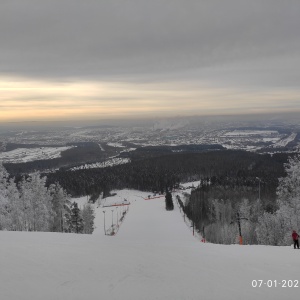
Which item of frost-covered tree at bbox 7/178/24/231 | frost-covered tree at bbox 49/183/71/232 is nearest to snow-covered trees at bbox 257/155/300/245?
frost-covered tree at bbox 7/178/24/231

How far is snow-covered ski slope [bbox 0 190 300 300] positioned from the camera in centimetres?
841

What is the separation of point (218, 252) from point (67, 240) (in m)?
7.28

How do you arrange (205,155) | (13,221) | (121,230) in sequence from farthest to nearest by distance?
(205,155), (121,230), (13,221)

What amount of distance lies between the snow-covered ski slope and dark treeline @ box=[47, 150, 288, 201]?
213 feet

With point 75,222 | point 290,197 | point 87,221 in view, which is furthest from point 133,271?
point 87,221

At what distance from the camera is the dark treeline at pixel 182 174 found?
95.1 m

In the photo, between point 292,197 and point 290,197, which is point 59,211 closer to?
point 290,197

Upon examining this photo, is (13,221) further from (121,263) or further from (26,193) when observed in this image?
(121,263)

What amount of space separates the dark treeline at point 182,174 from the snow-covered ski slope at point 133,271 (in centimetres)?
6498

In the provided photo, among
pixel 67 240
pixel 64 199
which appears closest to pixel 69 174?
pixel 64 199

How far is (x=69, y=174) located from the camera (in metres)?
124

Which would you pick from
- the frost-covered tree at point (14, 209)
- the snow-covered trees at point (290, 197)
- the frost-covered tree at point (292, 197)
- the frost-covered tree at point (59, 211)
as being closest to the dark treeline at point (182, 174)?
the frost-covered tree at point (59, 211)
